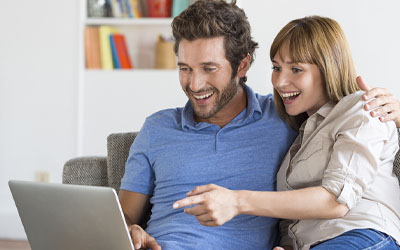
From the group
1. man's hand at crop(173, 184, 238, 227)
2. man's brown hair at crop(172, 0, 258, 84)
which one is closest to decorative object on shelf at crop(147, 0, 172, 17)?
man's brown hair at crop(172, 0, 258, 84)

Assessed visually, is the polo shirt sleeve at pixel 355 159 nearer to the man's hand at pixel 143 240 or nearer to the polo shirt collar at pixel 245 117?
the polo shirt collar at pixel 245 117

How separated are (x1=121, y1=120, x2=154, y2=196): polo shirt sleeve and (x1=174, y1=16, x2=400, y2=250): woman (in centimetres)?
43

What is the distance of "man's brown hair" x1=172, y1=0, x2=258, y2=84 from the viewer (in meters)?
1.93

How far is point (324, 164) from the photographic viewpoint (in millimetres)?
1646

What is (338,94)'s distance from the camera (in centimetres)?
174

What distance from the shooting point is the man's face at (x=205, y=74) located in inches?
75.0

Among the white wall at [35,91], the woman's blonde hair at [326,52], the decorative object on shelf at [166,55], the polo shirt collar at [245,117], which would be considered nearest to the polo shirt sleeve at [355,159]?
the woman's blonde hair at [326,52]

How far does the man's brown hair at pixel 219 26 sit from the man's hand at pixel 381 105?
0.46m

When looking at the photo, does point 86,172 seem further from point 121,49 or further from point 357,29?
point 121,49

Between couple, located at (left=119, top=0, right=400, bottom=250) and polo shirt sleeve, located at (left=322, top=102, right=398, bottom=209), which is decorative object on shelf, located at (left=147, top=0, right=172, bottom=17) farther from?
polo shirt sleeve, located at (left=322, top=102, right=398, bottom=209)

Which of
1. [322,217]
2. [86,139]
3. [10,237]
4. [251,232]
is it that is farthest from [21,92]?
[322,217]

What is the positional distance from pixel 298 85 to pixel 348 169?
0.34 m

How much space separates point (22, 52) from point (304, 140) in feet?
8.51

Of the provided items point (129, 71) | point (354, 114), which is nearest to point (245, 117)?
point (354, 114)
